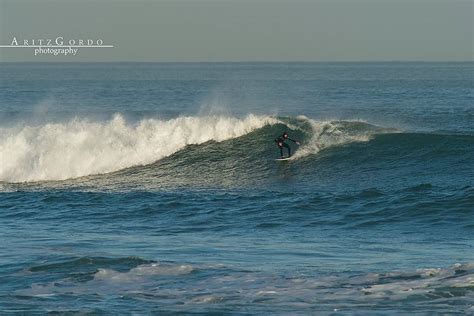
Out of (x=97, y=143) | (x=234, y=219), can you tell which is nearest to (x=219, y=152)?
(x=97, y=143)

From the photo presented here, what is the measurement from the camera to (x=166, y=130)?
32.3 metres

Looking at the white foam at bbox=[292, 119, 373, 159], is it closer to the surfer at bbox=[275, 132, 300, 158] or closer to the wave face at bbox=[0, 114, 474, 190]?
the wave face at bbox=[0, 114, 474, 190]

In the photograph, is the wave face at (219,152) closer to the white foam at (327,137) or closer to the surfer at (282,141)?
the white foam at (327,137)

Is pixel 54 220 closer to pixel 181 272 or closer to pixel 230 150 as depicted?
pixel 181 272

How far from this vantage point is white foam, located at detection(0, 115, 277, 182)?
97.3 feet

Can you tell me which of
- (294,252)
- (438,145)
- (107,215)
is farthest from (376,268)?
(438,145)

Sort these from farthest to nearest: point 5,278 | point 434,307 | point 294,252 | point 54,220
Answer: point 54,220, point 294,252, point 5,278, point 434,307

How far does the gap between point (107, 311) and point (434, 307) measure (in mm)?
4489

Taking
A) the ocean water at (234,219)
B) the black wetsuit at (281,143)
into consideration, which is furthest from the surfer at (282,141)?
the ocean water at (234,219)

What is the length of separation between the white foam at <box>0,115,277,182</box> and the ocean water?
0.07 meters

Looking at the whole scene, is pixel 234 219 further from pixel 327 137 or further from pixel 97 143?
pixel 97 143

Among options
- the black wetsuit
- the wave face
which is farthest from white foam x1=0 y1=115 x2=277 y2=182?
the black wetsuit

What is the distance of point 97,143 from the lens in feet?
103

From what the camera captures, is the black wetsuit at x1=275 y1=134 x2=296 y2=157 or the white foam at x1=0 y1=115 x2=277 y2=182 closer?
the black wetsuit at x1=275 y1=134 x2=296 y2=157
